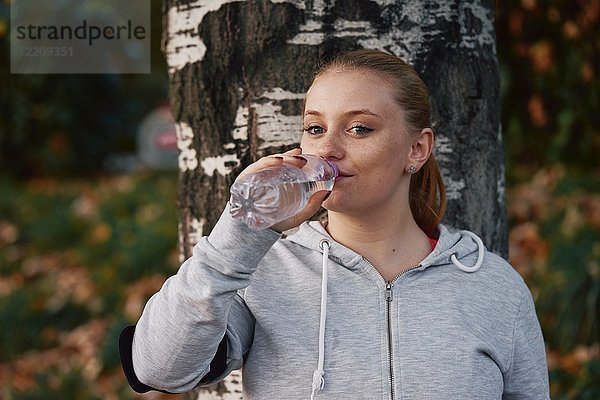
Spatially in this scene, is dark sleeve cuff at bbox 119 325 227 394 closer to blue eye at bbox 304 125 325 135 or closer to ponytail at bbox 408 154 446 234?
blue eye at bbox 304 125 325 135

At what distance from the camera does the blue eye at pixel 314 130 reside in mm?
2121

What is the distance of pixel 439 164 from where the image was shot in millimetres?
2572

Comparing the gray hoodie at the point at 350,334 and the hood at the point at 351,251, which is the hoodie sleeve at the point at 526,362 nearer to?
the gray hoodie at the point at 350,334

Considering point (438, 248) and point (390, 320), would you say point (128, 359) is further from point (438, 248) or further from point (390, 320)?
point (438, 248)

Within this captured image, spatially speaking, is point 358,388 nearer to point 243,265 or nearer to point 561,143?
point 243,265

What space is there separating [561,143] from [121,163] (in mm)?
7500

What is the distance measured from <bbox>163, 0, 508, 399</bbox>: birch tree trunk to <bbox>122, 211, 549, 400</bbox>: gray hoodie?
1.28 ft

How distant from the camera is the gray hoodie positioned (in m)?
1.98

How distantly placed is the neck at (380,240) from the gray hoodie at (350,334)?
0.05 metres

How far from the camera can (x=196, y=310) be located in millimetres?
1879

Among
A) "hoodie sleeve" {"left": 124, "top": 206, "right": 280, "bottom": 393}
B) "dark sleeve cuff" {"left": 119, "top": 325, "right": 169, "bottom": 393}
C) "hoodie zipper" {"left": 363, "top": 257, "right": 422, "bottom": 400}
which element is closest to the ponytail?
"hoodie zipper" {"left": 363, "top": 257, "right": 422, "bottom": 400}

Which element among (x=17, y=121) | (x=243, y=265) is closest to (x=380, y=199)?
(x=243, y=265)

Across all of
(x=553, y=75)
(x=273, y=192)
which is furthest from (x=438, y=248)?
(x=553, y=75)

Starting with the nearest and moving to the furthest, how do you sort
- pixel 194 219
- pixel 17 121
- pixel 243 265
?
pixel 243 265 → pixel 194 219 → pixel 17 121
